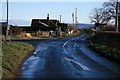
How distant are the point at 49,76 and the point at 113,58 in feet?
35.6

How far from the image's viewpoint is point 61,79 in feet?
46.6

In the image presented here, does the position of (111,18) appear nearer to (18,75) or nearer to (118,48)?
(118,48)

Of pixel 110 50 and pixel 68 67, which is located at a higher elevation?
pixel 110 50

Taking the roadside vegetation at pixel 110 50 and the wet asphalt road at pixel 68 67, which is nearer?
the wet asphalt road at pixel 68 67

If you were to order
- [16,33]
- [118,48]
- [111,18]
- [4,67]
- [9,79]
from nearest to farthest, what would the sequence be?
[9,79], [4,67], [118,48], [16,33], [111,18]

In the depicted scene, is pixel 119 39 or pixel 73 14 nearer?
pixel 119 39

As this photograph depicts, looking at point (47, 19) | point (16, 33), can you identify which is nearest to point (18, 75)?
point (16, 33)

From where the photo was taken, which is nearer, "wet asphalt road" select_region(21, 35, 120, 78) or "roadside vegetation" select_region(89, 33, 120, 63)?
"wet asphalt road" select_region(21, 35, 120, 78)

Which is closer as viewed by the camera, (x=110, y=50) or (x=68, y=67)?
(x=68, y=67)

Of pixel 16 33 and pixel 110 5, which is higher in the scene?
pixel 110 5

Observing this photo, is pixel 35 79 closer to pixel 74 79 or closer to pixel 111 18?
pixel 74 79

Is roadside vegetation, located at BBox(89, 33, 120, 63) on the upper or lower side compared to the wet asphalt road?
upper

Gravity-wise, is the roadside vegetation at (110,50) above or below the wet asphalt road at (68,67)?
above

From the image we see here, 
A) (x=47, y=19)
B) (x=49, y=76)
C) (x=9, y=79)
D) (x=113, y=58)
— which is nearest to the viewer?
(x=9, y=79)
